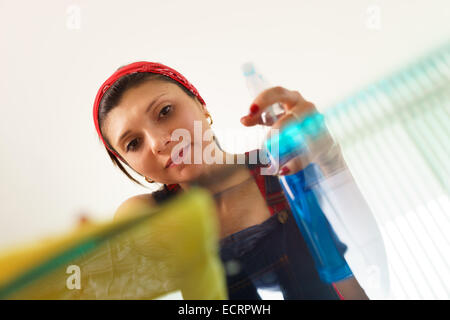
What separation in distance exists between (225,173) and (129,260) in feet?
0.57

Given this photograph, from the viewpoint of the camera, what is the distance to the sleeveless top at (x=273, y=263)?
303mm

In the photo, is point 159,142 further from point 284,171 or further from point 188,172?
point 284,171

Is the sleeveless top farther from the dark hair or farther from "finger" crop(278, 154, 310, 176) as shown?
the dark hair

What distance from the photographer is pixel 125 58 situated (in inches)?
23.4

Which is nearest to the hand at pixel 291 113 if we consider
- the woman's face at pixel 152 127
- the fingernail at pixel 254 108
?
the fingernail at pixel 254 108

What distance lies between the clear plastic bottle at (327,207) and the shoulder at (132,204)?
20 centimetres

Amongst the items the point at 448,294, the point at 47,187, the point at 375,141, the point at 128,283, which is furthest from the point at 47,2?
the point at 448,294

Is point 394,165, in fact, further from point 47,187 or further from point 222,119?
point 47,187

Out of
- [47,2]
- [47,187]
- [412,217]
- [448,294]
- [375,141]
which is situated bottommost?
[448,294]

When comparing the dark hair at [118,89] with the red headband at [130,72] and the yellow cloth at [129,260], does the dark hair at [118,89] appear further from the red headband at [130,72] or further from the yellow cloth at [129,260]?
the yellow cloth at [129,260]

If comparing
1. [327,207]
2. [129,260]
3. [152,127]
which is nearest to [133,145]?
[152,127]

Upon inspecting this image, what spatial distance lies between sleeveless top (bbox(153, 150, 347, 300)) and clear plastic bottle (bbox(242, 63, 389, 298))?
1 cm
